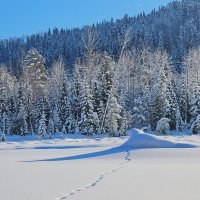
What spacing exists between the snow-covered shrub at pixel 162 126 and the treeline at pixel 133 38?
208 feet

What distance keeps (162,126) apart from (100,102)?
6.68 m

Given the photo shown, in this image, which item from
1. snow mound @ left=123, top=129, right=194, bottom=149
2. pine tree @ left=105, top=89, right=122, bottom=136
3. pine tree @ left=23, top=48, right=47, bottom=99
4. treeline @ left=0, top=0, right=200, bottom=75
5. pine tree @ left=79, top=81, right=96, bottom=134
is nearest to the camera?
snow mound @ left=123, top=129, right=194, bottom=149

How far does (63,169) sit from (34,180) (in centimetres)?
204

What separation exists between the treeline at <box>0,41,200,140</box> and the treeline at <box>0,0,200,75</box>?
51300mm

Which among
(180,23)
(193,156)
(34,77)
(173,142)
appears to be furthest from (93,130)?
(180,23)

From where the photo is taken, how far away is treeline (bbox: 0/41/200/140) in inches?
1734

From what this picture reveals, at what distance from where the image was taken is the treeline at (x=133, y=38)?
119738mm

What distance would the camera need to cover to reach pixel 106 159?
1380 cm

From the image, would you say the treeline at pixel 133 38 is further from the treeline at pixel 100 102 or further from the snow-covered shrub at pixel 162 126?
the snow-covered shrub at pixel 162 126

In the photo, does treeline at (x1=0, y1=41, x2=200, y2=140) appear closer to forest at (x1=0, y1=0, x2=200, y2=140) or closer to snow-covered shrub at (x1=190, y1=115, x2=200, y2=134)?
forest at (x1=0, y1=0, x2=200, y2=140)

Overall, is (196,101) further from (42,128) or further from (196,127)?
(42,128)

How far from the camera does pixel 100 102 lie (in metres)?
44.5

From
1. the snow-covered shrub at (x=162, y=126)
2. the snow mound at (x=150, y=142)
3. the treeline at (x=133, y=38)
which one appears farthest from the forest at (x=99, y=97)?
the treeline at (x=133, y=38)

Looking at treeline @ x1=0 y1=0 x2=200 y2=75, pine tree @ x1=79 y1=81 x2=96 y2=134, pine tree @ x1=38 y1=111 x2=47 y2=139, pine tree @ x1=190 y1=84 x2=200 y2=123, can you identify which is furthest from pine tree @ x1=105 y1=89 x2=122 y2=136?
treeline @ x1=0 y1=0 x2=200 y2=75
